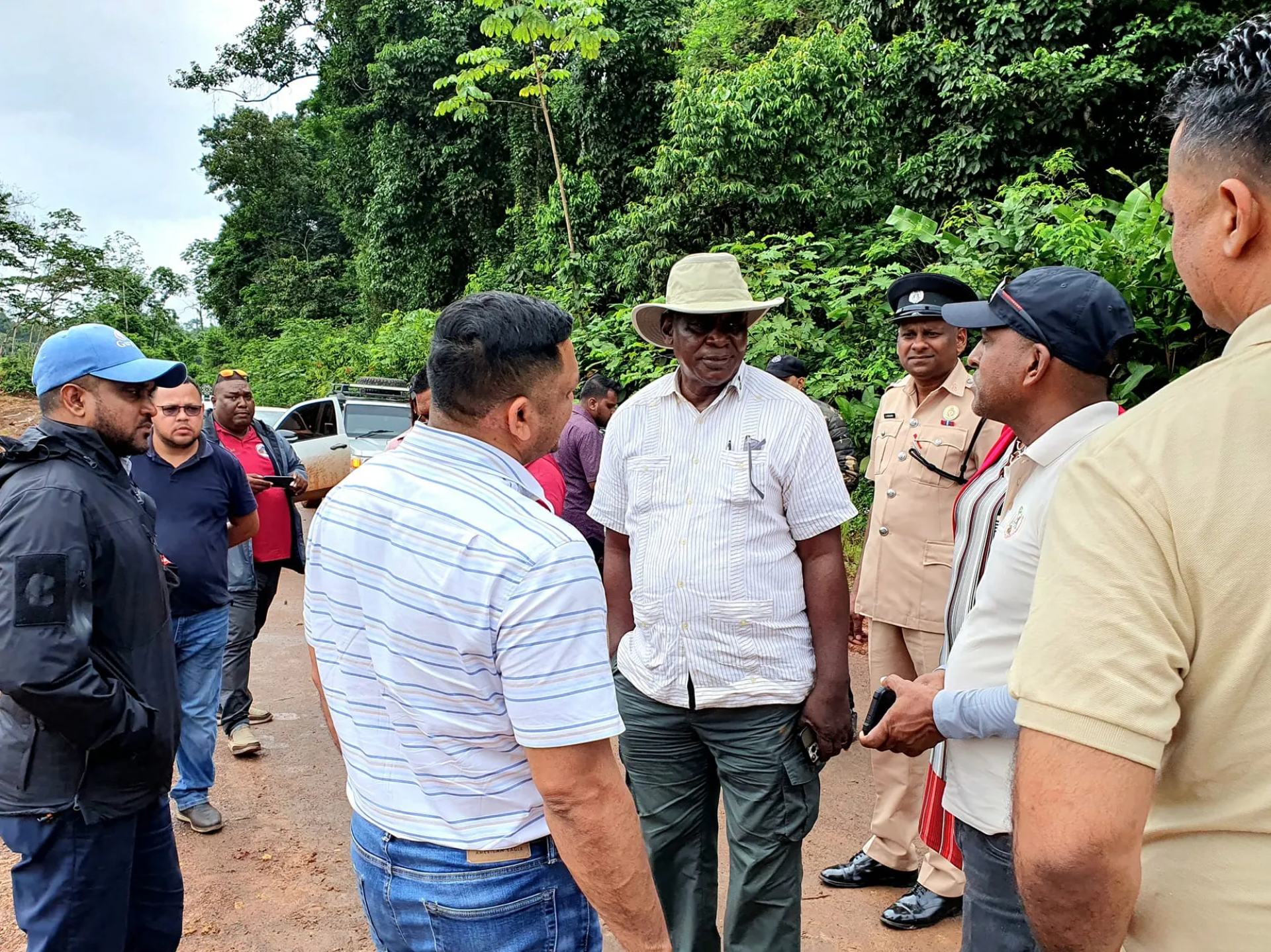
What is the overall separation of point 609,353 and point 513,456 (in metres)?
8.76

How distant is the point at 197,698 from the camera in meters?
4.40

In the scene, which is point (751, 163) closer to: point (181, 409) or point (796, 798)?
point (181, 409)

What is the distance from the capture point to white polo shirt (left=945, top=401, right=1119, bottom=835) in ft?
6.44

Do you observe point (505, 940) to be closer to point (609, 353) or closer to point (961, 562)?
point (961, 562)

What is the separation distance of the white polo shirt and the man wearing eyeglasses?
3641mm

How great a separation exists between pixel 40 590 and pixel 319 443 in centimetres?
1106

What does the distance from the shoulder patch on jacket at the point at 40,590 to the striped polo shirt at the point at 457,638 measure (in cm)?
106

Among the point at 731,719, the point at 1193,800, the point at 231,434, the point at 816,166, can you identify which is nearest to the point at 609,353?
the point at 816,166

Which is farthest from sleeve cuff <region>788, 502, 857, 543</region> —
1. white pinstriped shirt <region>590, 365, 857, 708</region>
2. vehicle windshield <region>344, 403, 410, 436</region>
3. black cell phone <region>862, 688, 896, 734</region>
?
vehicle windshield <region>344, 403, 410, 436</region>

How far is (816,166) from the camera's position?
1210 centimetres

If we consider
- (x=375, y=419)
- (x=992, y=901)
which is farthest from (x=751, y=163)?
(x=992, y=901)

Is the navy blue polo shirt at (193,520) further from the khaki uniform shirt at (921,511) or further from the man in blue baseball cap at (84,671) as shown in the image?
the khaki uniform shirt at (921,511)

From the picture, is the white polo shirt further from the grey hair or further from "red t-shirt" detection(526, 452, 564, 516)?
"red t-shirt" detection(526, 452, 564, 516)

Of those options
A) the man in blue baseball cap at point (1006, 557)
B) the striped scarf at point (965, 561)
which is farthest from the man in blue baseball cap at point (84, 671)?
the striped scarf at point (965, 561)
